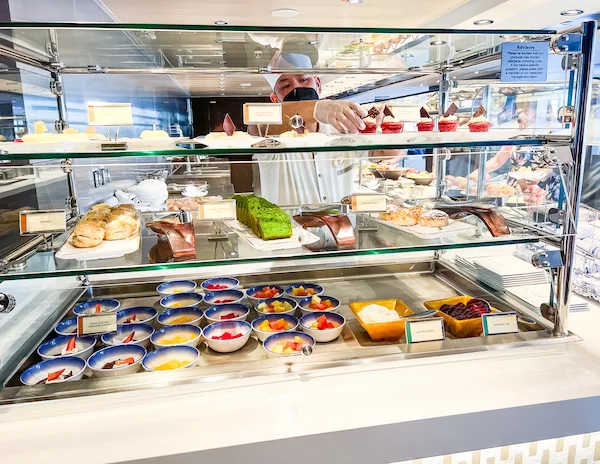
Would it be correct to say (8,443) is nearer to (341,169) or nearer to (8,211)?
(8,211)

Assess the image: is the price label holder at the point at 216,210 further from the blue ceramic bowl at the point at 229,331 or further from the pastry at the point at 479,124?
the pastry at the point at 479,124

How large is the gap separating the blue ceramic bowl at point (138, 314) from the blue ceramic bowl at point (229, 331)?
230 mm

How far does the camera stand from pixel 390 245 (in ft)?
4.24

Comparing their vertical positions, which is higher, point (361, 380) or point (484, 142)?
point (484, 142)

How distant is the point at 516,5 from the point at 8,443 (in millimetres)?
4070

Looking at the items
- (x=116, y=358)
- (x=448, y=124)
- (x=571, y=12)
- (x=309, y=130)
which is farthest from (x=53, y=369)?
(x=571, y=12)

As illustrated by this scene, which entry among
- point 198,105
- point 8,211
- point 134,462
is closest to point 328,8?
point 198,105

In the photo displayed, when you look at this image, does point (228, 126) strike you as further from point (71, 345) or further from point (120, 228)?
point (71, 345)

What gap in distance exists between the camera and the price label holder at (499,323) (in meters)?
1.34

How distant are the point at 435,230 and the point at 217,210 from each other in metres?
0.66

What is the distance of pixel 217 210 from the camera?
1248 mm

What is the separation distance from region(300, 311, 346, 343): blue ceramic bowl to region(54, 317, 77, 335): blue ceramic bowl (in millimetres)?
685

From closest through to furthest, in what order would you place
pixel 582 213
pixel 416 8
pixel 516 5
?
1. pixel 582 213
2. pixel 516 5
3. pixel 416 8

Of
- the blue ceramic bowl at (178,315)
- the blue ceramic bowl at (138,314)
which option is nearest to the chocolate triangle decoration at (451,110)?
the blue ceramic bowl at (178,315)
